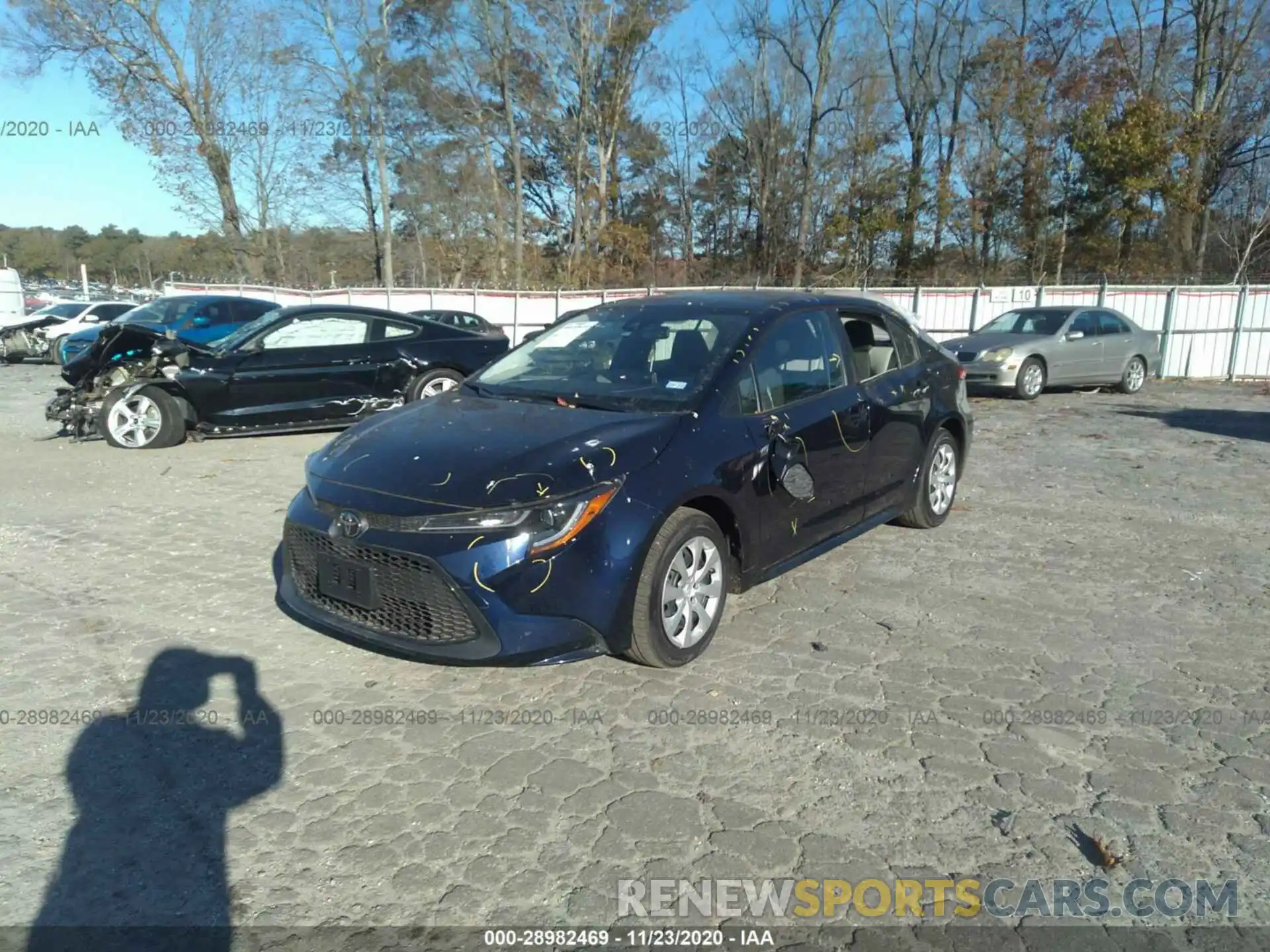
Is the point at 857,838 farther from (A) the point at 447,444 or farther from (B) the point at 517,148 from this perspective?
(B) the point at 517,148

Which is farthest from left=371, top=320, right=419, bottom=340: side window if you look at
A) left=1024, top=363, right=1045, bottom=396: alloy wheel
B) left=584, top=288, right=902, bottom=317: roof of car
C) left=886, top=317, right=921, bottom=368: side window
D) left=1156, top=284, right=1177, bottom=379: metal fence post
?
left=1156, top=284, right=1177, bottom=379: metal fence post

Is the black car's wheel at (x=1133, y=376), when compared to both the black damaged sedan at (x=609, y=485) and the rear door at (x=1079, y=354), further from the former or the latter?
the black damaged sedan at (x=609, y=485)

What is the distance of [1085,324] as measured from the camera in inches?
563

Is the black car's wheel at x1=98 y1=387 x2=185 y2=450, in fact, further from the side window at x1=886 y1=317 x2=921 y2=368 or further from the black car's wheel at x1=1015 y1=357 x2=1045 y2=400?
the black car's wheel at x1=1015 y1=357 x2=1045 y2=400

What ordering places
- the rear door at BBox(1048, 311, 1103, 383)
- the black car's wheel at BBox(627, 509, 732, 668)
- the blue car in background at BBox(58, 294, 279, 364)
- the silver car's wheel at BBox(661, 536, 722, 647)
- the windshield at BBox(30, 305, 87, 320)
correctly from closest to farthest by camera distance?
the black car's wheel at BBox(627, 509, 732, 668)
the silver car's wheel at BBox(661, 536, 722, 647)
the rear door at BBox(1048, 311, 1103, 383)
the blue car in background at BBox(58, 294, 279, 364)
the windshield at BBox(30, 305, 87, 320)

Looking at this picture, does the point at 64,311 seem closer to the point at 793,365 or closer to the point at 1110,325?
the point at 793,365

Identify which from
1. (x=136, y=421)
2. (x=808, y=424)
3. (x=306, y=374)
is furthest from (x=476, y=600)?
(x=136, y=421)

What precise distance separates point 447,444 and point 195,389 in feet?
21.1

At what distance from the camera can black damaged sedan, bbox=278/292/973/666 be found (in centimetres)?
346

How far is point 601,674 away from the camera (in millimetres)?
3992

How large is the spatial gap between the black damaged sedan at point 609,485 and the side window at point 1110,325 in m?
11.1

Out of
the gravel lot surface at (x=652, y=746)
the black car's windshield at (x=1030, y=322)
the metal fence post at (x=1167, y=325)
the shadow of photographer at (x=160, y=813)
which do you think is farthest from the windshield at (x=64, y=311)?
the metal fence post at (x=1167, y=325)

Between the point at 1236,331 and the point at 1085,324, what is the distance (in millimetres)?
5722

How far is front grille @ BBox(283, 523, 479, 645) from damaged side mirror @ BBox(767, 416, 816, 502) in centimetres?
176
